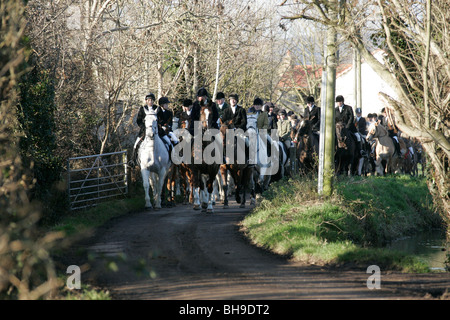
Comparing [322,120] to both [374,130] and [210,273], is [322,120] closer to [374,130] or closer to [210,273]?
[210,273]

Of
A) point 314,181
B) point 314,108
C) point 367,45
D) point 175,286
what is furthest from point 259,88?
point 175,286

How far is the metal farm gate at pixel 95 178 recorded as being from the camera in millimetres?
15195

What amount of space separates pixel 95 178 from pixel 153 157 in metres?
1.62

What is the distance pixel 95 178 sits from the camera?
15930mm

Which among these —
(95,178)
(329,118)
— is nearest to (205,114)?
(329,118)

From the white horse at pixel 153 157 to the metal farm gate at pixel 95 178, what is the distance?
1.18 metres

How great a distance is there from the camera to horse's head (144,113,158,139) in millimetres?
15383

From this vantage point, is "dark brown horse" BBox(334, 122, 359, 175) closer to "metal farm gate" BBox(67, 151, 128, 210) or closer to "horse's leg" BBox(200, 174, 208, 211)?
"horse's leg" BBox(200, 174, 208, 211)

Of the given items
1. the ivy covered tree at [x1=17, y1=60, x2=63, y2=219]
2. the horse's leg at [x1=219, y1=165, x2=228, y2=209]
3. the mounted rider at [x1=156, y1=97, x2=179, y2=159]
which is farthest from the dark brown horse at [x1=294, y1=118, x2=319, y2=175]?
the ivy covered tree at [x1=17, y1=60, x2=63, y2=219]

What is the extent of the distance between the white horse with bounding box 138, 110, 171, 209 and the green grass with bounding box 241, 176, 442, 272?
2.79m
